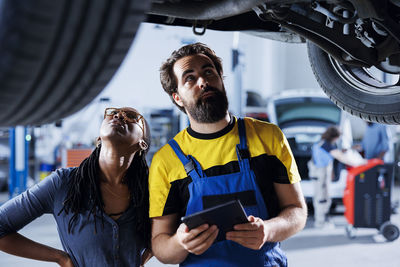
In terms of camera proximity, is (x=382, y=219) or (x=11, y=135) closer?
(x=382, y=219)

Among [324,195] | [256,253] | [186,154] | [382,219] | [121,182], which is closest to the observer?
[256,253]

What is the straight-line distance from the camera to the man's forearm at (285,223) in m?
1.09

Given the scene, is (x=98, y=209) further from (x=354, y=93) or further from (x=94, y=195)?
(x=354, y=93)

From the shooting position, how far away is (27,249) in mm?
1313

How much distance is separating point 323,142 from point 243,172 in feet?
9.61

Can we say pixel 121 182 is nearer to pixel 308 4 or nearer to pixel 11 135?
pixel 308 4

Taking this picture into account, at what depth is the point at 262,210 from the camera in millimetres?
1146

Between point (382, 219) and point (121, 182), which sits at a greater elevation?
point (121, 182)

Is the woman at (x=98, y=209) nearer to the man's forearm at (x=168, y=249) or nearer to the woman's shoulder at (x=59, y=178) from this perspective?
the woman's shoulder at (x=59, y=178)

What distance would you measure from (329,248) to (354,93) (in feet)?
6.61

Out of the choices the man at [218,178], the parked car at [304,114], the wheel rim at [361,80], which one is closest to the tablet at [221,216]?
the man at [218,178]

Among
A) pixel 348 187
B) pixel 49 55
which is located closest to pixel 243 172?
pixel 49 55

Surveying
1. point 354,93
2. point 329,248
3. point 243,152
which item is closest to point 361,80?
point 354,93

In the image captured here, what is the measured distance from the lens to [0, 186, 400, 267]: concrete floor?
2.83 m
